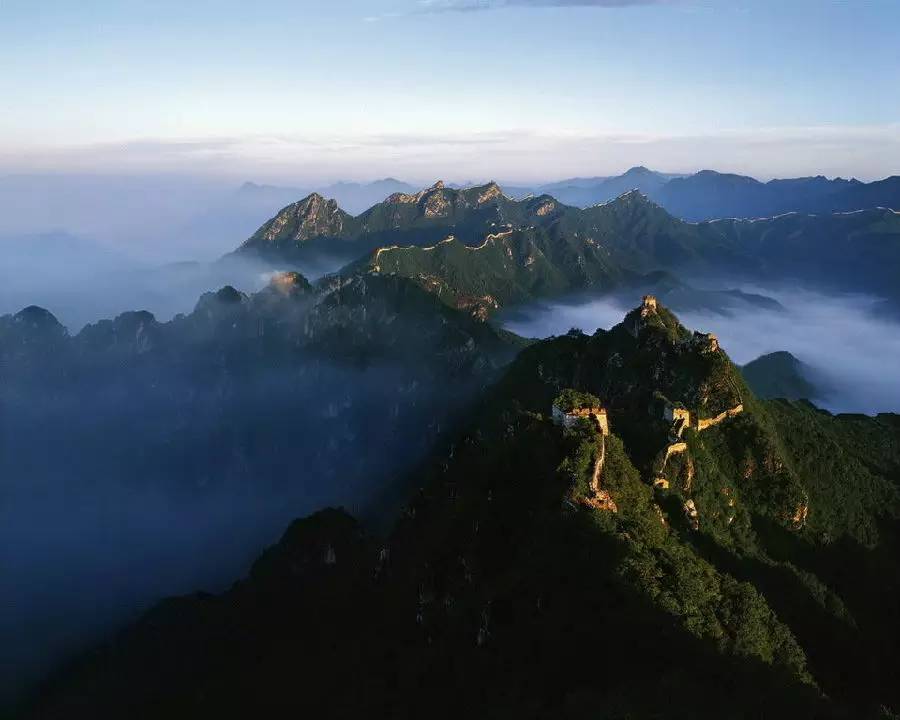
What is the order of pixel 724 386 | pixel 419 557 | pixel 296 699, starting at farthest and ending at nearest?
pixel 724 386, pixel 296 699, pixel 419 557

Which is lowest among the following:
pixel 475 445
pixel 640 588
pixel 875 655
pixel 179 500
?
pixel 179 500

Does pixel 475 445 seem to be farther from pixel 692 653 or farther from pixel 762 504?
pixel 692 653

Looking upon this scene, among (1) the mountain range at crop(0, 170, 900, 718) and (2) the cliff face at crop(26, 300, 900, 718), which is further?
(1) the mountain range at crop(0, 170, 900, 718)

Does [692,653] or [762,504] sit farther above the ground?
[692,653]

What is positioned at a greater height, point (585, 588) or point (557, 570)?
point (557, 570)

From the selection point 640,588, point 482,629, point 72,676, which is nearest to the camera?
point 640,588

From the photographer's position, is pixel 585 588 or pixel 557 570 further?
pixel 557 570

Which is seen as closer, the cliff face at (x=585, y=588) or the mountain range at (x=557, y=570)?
the cliff face at (x=585, y=588)

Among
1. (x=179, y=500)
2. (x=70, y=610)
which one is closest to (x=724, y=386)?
(x=70, y=610)
